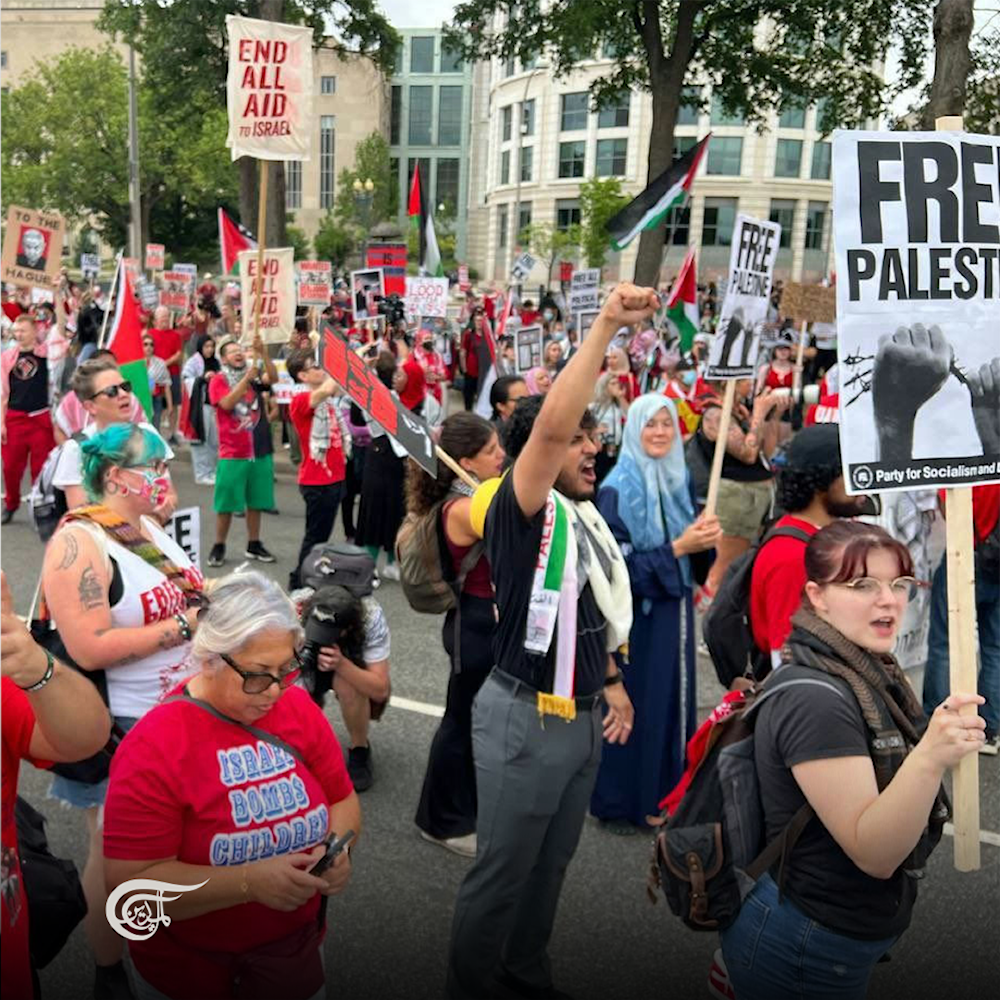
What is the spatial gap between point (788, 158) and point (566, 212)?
1540 cm

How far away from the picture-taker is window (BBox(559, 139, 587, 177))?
220 ft

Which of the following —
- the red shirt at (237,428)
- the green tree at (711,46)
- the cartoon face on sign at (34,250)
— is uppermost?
the green tree at (711,46)

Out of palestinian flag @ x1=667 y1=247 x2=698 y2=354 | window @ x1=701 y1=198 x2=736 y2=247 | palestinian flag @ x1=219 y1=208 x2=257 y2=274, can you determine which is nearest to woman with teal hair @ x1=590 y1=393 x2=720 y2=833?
palestinian flag @ x1=667 y1=247 x2=698 y2=354

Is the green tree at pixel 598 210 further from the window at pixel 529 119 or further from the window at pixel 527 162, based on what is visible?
the window at pixel 529 119

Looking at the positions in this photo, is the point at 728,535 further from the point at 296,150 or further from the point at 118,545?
the point at 296,150

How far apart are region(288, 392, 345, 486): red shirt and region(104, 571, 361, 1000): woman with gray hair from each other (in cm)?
482

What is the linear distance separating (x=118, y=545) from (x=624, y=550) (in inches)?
75.5

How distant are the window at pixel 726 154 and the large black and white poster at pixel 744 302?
63.9 m

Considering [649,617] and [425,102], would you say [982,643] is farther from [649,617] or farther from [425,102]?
[425,102]

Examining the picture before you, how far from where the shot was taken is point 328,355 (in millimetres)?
3299

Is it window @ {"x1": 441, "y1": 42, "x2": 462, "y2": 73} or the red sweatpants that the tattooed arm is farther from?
window @ {"x1": 441, "y1": 42, "x2": 462, "y2": 73}

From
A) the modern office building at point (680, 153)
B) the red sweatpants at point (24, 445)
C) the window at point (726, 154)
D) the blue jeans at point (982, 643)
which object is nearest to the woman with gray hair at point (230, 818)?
the blue jeans at point (982, 643)

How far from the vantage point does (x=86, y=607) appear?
8.94 ft

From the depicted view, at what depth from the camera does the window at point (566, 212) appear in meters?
67.4
